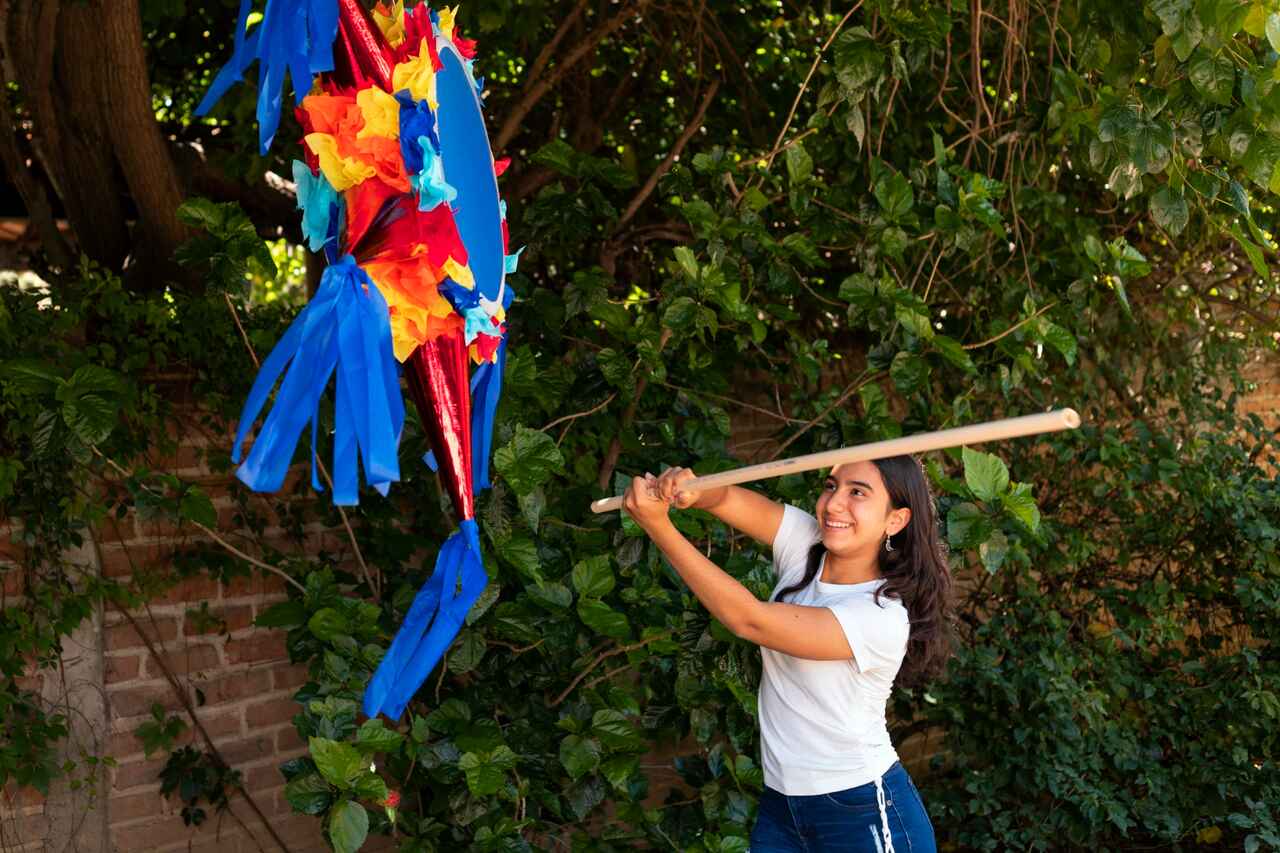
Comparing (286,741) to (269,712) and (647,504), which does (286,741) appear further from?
(647,504)

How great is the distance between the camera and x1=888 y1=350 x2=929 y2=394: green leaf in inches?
106

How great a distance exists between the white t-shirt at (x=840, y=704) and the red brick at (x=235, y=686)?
1.44 meters

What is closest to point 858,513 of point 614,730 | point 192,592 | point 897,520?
point 897,520

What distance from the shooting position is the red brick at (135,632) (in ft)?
9.77

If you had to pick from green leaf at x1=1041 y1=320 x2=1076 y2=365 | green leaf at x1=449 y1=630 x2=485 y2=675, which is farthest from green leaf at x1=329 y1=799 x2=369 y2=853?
green leaf at x1=1041 y1=320 x2=1076 y2=365

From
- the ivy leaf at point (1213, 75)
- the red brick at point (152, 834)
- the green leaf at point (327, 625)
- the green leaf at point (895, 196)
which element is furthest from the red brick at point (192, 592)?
the ivy leaf at point (1213, 75)

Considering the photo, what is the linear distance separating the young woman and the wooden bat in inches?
6.5

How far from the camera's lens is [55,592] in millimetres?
2775

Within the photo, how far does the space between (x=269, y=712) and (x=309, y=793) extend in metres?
1.17

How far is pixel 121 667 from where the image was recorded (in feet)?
9.80

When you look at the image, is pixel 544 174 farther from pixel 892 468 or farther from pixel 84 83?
pixel 892 468

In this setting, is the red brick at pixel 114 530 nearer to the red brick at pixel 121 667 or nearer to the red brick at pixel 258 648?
the red brick at pixel 121 667

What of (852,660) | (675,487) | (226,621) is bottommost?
(226,621)

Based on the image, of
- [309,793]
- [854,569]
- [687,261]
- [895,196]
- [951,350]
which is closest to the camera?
[309,793]
